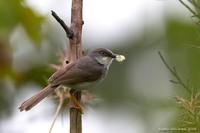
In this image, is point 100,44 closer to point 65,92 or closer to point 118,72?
point 118,72

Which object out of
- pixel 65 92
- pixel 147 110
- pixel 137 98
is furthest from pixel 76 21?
pixel 137 98

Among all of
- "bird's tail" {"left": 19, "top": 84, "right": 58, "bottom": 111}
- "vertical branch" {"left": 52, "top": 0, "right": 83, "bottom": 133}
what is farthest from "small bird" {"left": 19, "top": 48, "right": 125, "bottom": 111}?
"vertical branch" {"left": 52, "top": 0, "right": 83, "bottom": 133}

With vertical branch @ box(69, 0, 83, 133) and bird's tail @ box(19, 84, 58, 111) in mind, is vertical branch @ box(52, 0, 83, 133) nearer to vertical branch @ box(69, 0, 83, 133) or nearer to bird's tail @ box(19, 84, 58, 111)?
vertical branch @ box(69, 0, 83, 133)

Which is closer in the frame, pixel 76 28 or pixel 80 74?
pixel 76 28

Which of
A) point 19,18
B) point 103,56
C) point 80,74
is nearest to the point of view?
point 19,18

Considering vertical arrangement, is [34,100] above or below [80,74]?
below

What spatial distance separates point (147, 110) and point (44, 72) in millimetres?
1200

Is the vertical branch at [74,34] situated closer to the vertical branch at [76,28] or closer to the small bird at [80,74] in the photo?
the vertical branch at [76,28]

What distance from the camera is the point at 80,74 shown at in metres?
4.05

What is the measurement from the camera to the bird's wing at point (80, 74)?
12.1ft

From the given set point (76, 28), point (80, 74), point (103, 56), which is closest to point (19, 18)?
point (80, 74)

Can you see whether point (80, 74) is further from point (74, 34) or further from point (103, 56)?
point (74, 34)

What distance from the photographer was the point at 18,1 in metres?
3.93

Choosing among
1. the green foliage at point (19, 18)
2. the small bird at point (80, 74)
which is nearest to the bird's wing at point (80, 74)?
the small bird at point (80, 74)
